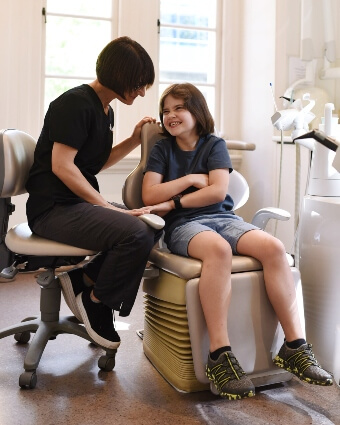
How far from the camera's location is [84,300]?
1.96m

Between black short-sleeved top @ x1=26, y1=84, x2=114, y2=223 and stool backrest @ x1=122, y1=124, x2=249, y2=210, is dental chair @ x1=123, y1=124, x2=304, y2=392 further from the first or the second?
black short-sleeved top @ x1=26, y1=84, x2=114, y2=223

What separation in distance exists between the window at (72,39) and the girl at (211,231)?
1497mm

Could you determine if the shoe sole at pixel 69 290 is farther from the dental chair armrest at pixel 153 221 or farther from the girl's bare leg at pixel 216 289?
the girl's bare leg at pixel 216 289

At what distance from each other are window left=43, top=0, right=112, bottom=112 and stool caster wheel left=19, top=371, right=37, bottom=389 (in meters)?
1.95

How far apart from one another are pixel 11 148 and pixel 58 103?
0.73 ft

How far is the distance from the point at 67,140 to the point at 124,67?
0.32 meters

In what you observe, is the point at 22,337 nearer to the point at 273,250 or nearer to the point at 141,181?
the point at 141,181

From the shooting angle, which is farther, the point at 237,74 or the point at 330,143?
the point at 237,74

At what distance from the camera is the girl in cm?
171

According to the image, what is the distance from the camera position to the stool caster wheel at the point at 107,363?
1997mm

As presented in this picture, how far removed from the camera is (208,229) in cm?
190

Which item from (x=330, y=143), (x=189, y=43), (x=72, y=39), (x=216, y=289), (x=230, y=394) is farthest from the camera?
(x=189, y=43)

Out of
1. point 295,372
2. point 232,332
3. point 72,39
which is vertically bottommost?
point 295,372

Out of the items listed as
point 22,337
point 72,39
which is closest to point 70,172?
point 22,337
